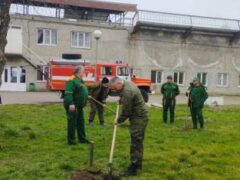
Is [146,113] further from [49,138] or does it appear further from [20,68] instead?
[20,68]

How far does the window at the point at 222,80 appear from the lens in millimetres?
46469

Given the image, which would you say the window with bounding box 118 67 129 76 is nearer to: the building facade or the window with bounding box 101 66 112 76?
the window with bounding box 101 66 112 76

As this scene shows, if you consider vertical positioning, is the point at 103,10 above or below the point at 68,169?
above

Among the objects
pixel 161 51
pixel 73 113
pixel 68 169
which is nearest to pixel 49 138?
pixel 73 113

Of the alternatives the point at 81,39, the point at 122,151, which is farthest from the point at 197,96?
the point at 81,39

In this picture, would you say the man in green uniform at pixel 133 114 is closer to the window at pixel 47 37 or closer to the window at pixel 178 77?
the window at pixel 47 37

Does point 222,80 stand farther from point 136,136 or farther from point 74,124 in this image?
point 136,136

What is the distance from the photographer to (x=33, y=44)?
1547 inches

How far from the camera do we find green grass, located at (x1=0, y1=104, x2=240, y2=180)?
28.6ft

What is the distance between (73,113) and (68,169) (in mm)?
2315

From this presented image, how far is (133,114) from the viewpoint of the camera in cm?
845

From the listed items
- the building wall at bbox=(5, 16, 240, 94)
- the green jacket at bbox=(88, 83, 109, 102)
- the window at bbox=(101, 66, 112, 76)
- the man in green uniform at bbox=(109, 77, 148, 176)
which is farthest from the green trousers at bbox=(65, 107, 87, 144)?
the building wall at bbox=(5, 16, 240, 94)

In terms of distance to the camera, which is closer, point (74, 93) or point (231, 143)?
point (74, 93)

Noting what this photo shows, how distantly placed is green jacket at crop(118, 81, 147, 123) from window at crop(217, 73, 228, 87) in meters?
39.1
